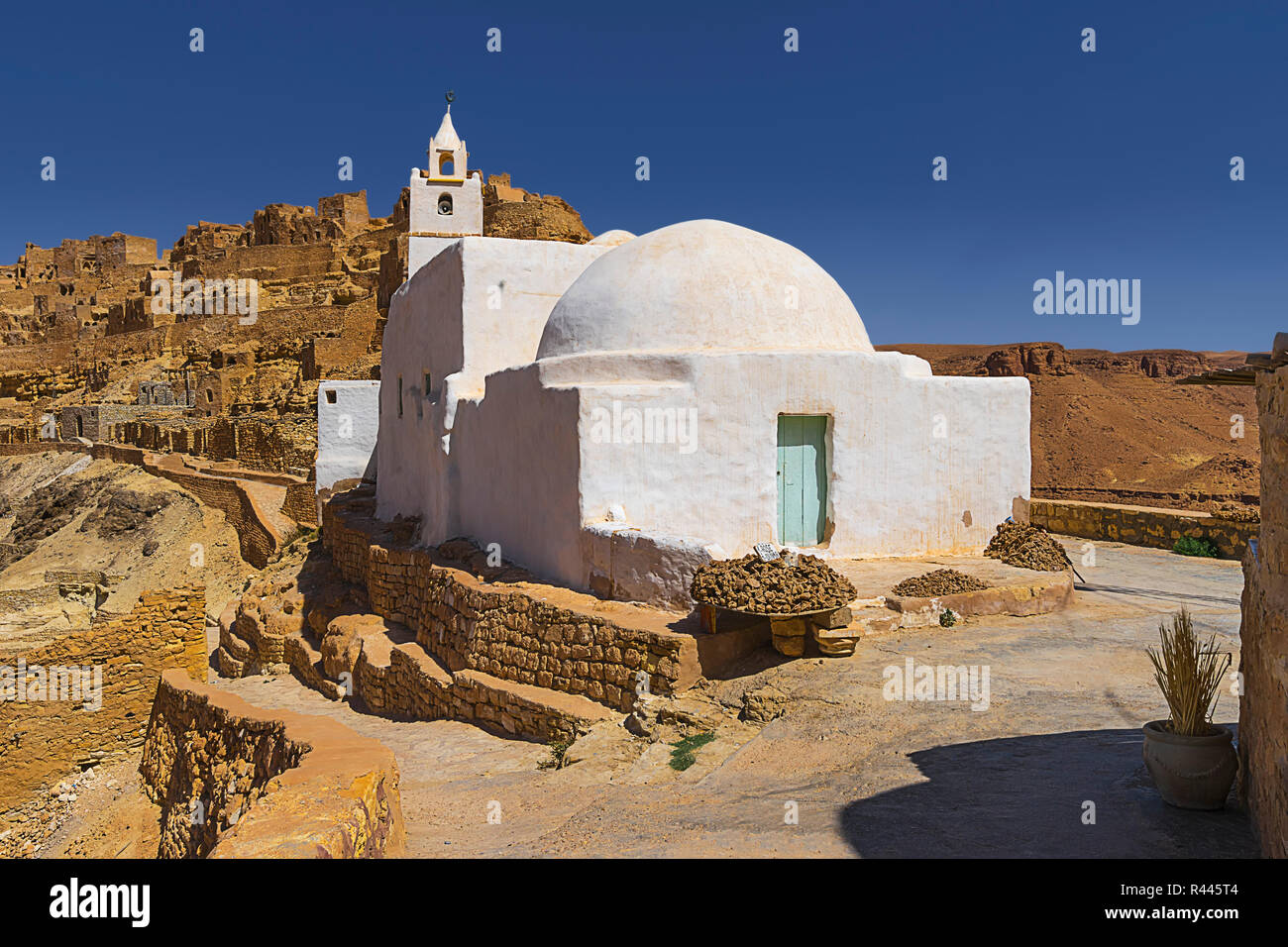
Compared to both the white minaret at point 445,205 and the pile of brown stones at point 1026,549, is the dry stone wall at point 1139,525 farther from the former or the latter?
the white minaret at point 445,205

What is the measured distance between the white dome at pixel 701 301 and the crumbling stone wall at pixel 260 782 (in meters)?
5.63

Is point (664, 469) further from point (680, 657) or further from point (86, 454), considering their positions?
point (86, 454)

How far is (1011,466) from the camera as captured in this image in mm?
11039

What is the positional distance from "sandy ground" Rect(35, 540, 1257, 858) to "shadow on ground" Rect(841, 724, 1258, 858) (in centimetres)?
1

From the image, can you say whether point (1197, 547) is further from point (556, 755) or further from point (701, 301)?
point (556, 755)

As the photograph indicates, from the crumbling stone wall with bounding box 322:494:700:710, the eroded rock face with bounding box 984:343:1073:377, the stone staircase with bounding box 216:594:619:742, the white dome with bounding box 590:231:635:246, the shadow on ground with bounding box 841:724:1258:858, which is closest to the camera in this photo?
the shadow on ground with bounding box 841:724:1258:858

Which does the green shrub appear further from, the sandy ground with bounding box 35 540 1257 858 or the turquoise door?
the turquoise door

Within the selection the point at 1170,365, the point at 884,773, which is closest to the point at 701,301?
the point at 884,773

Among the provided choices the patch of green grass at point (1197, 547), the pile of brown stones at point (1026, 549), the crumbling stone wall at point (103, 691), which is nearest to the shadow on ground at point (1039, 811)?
the pile of brown stones at point (1026, 549)

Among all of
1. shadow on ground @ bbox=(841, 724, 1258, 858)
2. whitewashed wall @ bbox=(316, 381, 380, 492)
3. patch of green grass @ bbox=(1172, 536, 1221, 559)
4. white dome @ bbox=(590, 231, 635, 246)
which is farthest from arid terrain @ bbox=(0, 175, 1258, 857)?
white dome @ bbox=(590, 231, 635, 246)

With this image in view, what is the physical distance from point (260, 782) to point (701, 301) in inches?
270

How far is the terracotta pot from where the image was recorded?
3.92 meters
